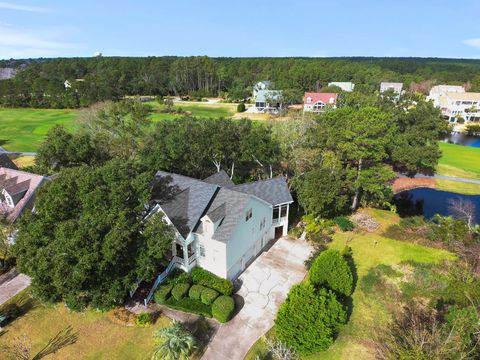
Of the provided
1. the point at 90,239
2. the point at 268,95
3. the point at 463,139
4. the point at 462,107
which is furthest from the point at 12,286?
the point at 462,107

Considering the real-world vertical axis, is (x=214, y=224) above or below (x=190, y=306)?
above

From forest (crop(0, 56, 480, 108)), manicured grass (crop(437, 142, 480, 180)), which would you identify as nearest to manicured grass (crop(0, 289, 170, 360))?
manicured grass (crop(437, 142, 480, 180))

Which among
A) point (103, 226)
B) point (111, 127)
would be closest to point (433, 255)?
point (103, 226)

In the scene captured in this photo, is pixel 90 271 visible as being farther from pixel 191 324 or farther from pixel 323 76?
pixel 323 76

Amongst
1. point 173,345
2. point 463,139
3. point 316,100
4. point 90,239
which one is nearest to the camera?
point 173,345

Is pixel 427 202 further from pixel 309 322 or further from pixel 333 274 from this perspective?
pixel 309 322

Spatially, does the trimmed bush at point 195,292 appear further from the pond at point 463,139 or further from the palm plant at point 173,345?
the pond at point 463,139

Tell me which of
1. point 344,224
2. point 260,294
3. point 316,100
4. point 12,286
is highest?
point 316,100

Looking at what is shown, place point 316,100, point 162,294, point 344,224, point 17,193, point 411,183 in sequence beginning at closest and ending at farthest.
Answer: point 162,294, point 17,193, point 344,224, point 411,183, point 316,100
